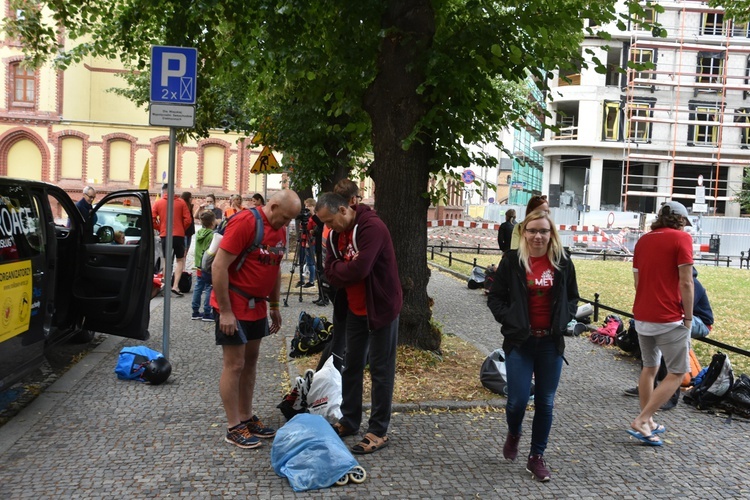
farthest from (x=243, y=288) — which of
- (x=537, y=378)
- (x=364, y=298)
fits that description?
(x=537, y=378)

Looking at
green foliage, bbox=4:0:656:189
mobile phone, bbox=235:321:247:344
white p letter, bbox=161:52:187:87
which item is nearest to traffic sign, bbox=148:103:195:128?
white p letter, bbox=161:52:187:87

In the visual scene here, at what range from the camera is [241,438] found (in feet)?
16.6

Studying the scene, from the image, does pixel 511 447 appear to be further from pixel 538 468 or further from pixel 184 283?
pixel 184 283

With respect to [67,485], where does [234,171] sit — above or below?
above

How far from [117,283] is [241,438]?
9.47 ft

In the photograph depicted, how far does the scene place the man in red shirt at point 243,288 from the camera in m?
4.83

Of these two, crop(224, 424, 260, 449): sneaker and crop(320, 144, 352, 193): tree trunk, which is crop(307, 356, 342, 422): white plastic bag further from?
crop(320, 144, 352, 193): tree trunk

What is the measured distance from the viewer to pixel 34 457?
4816 millimetres

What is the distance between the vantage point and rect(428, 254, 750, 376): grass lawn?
10117mm

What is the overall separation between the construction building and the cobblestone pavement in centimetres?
3763

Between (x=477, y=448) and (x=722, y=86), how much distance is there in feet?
146

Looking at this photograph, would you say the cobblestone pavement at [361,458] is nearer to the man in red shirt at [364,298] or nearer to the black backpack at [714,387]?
the black backpack at [714,387]

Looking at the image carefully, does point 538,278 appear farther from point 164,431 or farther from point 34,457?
point 34,457

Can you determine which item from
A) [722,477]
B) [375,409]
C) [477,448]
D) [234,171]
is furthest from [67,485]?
[234,171]
